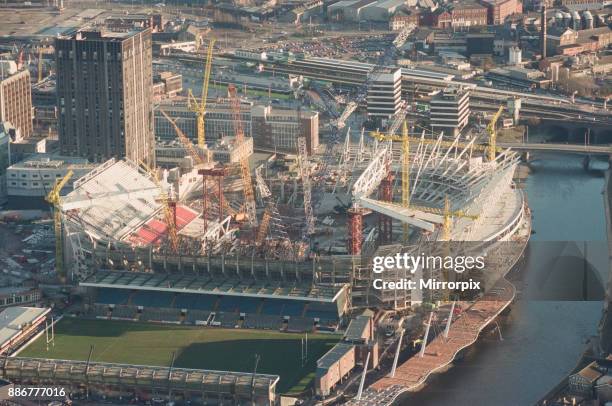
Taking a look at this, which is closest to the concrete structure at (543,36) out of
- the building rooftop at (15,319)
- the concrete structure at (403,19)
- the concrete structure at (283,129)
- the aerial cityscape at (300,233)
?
the aerial cityscape at (300,233)

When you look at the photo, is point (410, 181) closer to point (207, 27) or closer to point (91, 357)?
point (91, 357)

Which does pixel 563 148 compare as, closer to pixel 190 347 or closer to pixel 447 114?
pixel 447 114

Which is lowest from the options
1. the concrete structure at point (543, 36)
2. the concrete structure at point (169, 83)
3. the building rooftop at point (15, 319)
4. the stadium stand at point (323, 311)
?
the building rooftop at point (15, 319)

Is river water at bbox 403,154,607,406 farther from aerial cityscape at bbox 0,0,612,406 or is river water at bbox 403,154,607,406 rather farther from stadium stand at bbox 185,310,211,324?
stadium stand at bbox 185,310,211,324

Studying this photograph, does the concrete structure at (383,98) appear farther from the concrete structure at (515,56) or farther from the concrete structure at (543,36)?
the concrete structure at (543,36)

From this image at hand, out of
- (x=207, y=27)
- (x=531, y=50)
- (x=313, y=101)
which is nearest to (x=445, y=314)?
(x=313, y=101)

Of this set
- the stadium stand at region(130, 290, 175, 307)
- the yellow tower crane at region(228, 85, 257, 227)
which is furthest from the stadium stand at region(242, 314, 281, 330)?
the yellow tower crane at region(228, 85, 257, 227)

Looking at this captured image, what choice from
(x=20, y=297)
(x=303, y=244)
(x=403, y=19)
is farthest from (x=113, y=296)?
(x=403, y=19)

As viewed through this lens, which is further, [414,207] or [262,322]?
[414,207]
